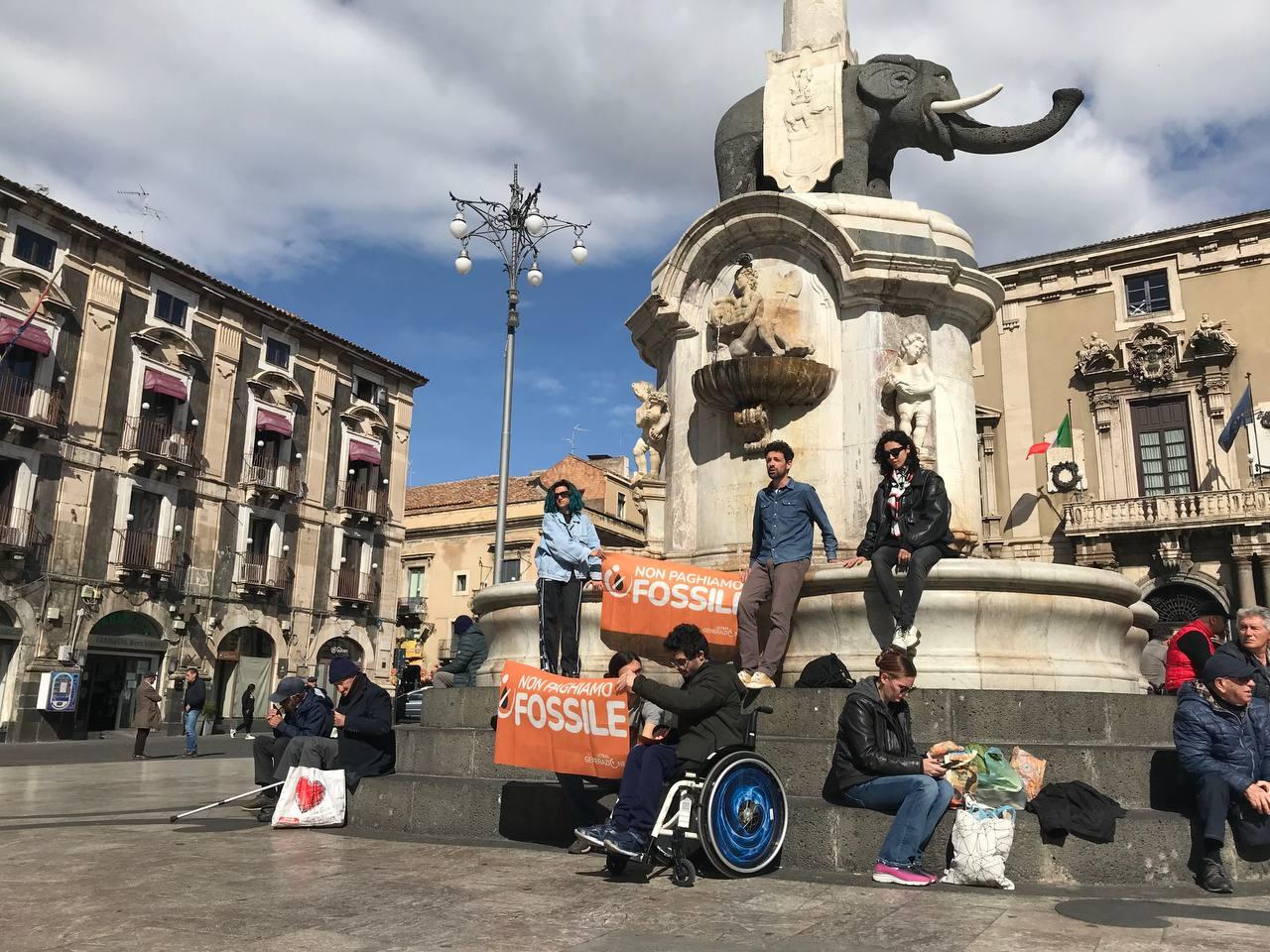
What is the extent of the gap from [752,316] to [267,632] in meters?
30.6

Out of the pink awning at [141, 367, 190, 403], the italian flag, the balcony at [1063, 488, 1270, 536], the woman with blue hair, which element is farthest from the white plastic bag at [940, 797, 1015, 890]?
the pink awning at [141, 367, 190, 403]

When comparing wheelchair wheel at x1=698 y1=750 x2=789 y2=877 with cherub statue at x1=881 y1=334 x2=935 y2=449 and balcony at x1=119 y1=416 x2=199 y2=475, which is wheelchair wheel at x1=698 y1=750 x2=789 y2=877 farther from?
balcony at x1=119 y1=416 x2=199 y2=475

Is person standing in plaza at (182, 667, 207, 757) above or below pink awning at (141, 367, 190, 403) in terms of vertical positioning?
below

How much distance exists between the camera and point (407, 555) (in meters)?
52.2

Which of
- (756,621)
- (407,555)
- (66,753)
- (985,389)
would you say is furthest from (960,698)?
(407,555)

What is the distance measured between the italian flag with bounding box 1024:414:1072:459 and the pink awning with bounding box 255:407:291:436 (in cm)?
2536

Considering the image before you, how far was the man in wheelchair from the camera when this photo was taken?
563cm

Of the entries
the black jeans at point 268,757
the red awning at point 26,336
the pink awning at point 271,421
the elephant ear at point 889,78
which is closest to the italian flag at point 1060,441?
the elephant ear at point 889,78

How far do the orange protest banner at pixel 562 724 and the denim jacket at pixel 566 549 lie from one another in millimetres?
1737

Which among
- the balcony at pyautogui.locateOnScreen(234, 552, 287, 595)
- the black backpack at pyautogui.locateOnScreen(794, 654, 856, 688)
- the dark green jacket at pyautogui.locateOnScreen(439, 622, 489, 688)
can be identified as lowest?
the black backpack at pyautogui.locateOnScreen(794, 654, 856, 688)

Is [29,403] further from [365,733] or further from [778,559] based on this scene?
[778,559]

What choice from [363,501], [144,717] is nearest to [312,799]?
[144,717]

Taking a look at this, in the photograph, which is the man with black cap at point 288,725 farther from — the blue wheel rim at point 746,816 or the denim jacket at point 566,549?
the blue wheel rim at point 746,816

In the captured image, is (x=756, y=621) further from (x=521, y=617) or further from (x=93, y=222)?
(x=93, y=222)
